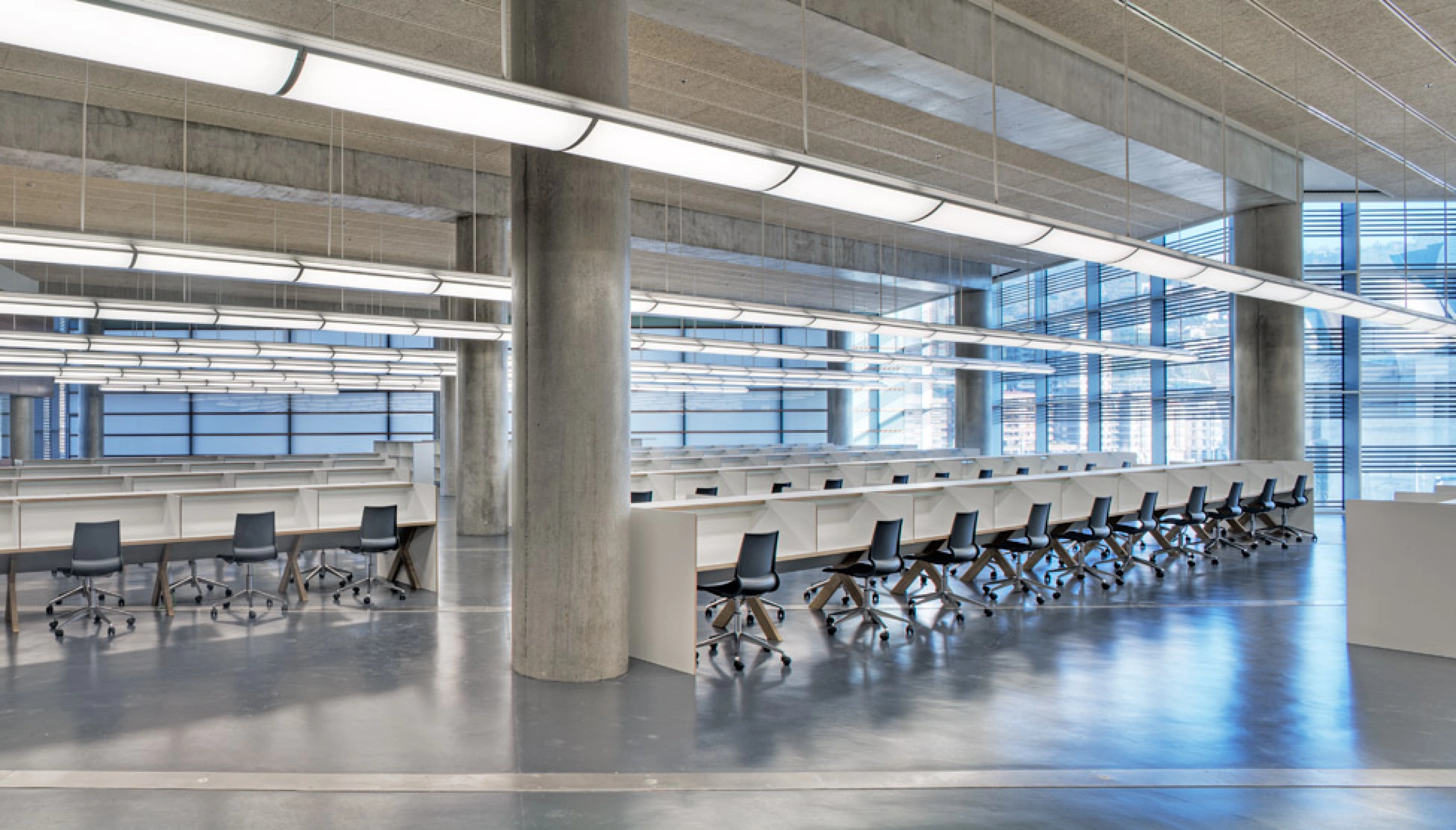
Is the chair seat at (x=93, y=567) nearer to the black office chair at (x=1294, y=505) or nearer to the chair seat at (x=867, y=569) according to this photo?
the chair seat at (x=867, y=569)

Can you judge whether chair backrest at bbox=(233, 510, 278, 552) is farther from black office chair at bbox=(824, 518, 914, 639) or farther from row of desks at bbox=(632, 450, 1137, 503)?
black office chair at bbox=(824, 518, 914, 639)

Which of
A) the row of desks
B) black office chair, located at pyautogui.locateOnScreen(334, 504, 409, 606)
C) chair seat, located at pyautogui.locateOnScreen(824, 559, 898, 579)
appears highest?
the row of desks

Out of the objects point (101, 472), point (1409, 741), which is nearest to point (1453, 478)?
point (1409, 741)

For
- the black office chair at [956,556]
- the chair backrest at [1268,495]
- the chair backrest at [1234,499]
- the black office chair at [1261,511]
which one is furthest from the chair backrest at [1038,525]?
the chair backrest at [1268,495]

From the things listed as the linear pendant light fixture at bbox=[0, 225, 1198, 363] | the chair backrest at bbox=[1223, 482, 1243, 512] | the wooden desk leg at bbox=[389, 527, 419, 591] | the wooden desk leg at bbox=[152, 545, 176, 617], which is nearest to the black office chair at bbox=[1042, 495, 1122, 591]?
the chair backrest at bbox=[1223, 482, 1243, 512]

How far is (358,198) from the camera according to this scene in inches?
425

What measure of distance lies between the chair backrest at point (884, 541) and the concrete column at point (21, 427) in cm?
2392

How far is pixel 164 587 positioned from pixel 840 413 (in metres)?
19.9

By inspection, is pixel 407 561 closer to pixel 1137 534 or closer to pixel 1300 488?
pixel 1137 534

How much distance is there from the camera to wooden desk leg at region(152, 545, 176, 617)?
7.73 meters

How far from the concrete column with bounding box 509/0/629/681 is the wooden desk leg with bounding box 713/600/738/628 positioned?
1.16 metres

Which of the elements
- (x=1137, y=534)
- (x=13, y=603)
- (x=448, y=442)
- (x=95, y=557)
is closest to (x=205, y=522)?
(x=95, y=557)

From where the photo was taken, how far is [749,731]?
478 cm

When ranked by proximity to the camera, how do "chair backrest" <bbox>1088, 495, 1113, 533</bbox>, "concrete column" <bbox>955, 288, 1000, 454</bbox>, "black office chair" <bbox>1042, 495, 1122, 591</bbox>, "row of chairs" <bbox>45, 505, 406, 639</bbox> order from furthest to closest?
"concrete column" <bbox>955, 288, 1000, 454</bbox>
"chair backrest" <bbox>1088, 495, 1113, 533</bbox>
"black office chair" <bbox>1042, 495, 1122, 591</bbox>
"row of chairs" <bbox>45, 505, 406, 639</bbox>
